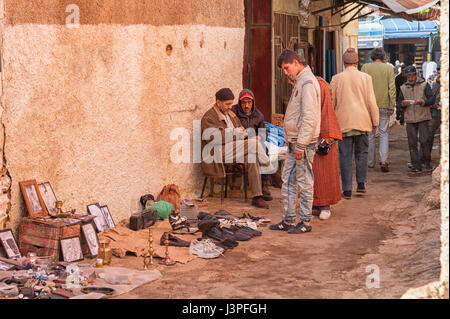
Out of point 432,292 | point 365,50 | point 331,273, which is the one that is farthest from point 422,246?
point 365,50

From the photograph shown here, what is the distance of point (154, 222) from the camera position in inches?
316

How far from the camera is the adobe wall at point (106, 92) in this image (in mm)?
6332

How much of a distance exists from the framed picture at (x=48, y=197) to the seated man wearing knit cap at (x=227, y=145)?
290cm

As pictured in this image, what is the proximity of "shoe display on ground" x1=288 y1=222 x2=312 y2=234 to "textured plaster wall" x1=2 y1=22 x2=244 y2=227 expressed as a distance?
190cm

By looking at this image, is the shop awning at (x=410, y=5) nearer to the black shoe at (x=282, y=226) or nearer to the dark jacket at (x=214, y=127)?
the dark jacket at (x=214, y=127)

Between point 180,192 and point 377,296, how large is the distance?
14.9 feet

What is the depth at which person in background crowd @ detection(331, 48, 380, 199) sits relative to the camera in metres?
9.06

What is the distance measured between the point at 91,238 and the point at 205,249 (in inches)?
42.2

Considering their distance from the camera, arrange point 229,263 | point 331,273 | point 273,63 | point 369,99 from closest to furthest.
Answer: point 331,273 < point 229,263 < point 369,99 < point 273,63

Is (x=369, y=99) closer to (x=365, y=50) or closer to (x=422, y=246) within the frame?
(x=422, y=246)

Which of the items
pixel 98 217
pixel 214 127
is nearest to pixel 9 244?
pixel 98 217

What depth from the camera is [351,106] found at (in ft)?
29.7

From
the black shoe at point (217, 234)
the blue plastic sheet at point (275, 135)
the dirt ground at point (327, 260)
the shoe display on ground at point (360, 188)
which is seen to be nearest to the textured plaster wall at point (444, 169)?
the dirt ground at point (327, 260)

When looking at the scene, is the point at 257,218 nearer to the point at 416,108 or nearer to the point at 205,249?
the point at 205,249
